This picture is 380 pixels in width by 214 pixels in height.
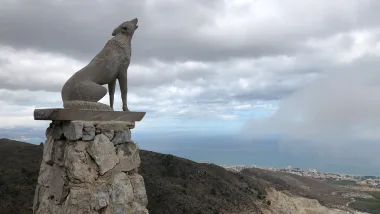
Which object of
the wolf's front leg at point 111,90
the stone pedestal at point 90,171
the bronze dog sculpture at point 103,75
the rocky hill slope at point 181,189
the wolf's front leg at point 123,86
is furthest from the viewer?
the rocky hill slope at point 181,189

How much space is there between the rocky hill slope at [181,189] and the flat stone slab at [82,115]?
14.2 metres

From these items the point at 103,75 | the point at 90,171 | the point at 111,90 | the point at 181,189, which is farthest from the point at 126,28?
the point at 181,189

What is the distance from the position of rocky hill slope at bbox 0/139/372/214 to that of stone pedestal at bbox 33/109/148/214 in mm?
13909

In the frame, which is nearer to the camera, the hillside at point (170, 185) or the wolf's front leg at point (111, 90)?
the wolf's front leg at point (111, 90)

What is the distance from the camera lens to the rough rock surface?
16.2 ft

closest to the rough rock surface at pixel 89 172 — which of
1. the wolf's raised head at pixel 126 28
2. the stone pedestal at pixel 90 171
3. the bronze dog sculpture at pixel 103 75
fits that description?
the stone pedestal at pixel 90 171

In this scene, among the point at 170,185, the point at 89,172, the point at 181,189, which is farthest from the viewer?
the point at 170,185

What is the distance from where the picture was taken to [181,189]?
79.8 ft

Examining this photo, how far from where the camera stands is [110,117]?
536 centimetres

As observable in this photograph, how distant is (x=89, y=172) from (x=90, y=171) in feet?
0.07

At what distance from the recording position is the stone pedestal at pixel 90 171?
4.94m

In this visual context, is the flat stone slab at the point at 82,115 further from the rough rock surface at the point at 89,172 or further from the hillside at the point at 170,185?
the hillside at the point at 170,185

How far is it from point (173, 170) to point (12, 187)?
446 inches

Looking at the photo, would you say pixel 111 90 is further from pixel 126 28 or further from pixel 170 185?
pixel 170 185
